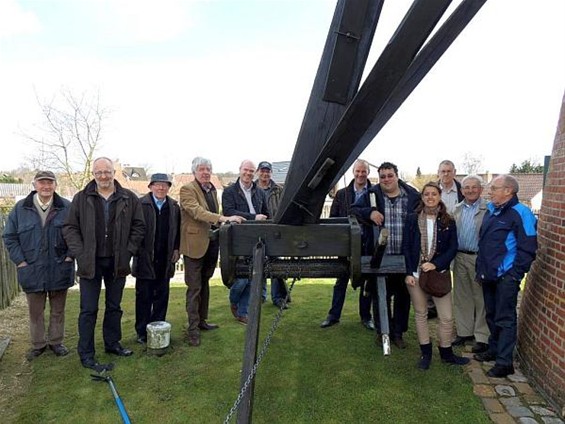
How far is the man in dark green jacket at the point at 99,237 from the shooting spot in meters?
3.98

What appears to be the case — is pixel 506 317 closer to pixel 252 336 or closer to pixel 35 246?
pixel 252 336

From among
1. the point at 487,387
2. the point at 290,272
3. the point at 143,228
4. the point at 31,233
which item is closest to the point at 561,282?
the point at 487,387

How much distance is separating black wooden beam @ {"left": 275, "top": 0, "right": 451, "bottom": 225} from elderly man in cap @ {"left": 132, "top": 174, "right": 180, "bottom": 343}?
7.71ft

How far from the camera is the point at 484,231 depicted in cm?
410

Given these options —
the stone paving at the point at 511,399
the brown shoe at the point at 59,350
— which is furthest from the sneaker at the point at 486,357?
the brown shoe at the point at 59,350

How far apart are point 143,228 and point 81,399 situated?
5.38ft

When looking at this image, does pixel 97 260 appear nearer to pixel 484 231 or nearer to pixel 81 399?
pixel 81 399

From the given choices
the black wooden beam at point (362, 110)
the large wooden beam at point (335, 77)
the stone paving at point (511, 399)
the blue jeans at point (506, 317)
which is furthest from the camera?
the blue jeans at point (506, 317)

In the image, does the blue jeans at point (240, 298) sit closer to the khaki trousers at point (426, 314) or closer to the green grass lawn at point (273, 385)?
the green grass lawn at point (273, 385)

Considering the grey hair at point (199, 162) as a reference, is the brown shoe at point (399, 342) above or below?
below

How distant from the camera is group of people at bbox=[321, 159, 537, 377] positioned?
3.88 meters

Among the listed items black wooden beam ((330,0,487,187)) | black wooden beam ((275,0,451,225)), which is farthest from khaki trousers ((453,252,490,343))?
black wooden beam ((275,0,451,225))

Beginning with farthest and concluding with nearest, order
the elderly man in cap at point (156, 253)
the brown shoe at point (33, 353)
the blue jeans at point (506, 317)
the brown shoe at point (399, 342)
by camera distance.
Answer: the brown shoe at point (399, 342) → the elderly man in cap at point (156, 253) → the brown shoe at point (33, 353) → the blue jeans at point (506, 317)

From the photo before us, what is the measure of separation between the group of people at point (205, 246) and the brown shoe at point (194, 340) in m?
0.01
